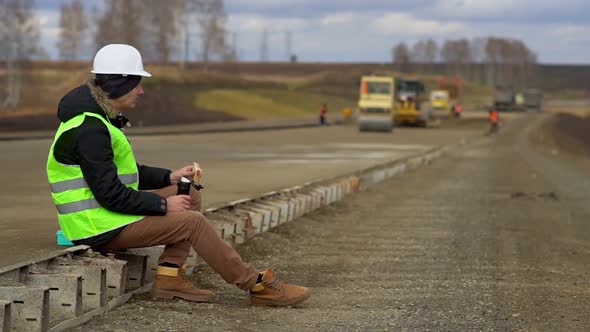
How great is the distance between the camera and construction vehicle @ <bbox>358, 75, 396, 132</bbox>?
51.3 m

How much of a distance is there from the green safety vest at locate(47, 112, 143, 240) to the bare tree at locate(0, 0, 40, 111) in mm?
53140

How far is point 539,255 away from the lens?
36.4ft

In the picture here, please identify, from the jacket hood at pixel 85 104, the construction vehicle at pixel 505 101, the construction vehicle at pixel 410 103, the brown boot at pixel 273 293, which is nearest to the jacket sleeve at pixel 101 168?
the jacket hood at pixel 85 104

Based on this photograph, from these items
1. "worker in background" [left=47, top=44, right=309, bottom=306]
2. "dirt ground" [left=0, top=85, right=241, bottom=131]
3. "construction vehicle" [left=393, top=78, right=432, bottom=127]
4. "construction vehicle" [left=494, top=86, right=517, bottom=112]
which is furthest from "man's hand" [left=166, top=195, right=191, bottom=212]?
"construction vehicle" [left=494, top=86, right=517, bottom=112]

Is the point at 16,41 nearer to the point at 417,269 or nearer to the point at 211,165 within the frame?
the point at 211,165

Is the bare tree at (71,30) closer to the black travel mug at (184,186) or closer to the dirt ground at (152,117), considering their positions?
the dirt ground at (152,117)

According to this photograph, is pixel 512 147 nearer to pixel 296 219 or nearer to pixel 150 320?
pixel 296 219

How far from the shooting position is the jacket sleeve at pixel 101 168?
6.75 m

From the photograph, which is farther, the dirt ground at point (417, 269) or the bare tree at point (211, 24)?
the bare tree at point (211, 24)

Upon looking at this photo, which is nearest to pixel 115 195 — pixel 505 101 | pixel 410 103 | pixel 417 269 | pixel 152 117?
pixel 417 269

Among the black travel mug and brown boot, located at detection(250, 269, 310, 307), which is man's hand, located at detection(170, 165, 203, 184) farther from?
brown boot, located at detection(250, 269, 310, 307)

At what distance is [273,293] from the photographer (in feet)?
24.6

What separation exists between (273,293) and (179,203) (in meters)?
0.98

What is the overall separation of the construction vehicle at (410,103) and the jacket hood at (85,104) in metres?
51.7
